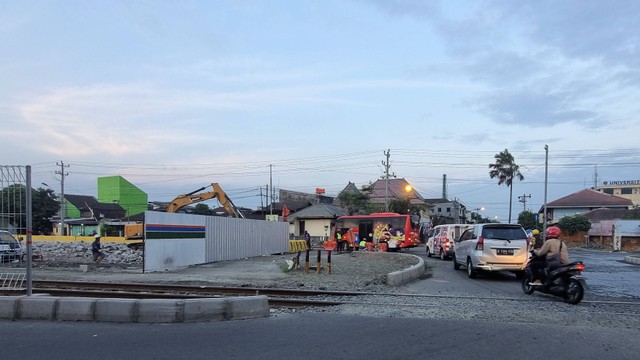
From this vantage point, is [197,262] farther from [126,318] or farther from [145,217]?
[126,318]

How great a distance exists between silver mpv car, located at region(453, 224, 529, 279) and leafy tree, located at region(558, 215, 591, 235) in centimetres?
4223

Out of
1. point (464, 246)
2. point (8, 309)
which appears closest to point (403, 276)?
point (464, 246)

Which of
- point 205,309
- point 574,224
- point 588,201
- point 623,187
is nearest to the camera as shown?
point 205,309

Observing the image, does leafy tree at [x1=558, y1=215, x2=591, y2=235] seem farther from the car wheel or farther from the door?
the car wheel

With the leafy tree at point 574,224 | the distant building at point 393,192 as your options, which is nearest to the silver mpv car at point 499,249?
the leafy tree at point 574,224

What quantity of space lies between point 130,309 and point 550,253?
8.89m

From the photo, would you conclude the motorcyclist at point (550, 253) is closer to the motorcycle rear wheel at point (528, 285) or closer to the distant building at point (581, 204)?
the motorcycle rear wheel at point (528, 285)

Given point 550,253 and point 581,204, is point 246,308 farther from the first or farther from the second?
point 581,204

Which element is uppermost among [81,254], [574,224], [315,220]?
[574,224]

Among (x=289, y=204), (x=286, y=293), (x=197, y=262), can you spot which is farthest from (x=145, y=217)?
(x=289, y=204)

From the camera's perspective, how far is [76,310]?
838cm

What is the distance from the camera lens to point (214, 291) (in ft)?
43.3

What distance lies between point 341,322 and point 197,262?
1665 centimetres

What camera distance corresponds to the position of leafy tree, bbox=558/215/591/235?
5235cm
